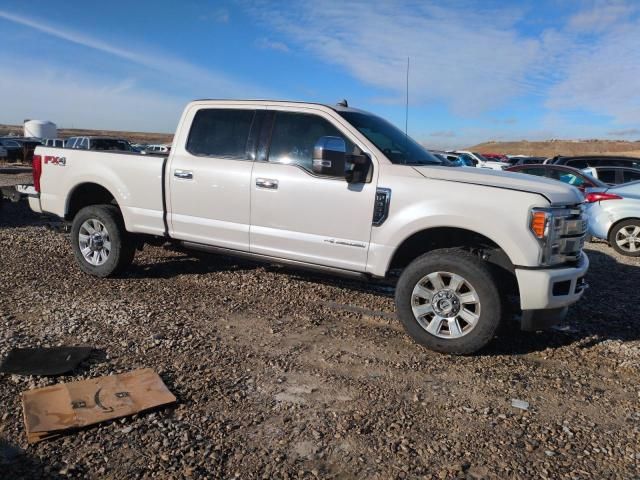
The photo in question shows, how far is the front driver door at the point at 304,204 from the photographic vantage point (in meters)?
4.77

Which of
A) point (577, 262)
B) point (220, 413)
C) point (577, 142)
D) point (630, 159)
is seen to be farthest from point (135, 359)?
point (577, 142)

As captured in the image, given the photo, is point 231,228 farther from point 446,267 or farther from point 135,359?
point 446,267

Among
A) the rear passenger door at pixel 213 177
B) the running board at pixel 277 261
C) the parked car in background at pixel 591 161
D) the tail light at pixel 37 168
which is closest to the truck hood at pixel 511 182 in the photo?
the running board at pixel 277 261

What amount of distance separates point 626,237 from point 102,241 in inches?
340

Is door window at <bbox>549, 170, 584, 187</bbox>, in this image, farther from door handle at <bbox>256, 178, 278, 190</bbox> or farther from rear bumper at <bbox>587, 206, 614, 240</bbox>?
door handle at <bbox>256, 178, 278, 190</bbox>

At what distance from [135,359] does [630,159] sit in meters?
15.1

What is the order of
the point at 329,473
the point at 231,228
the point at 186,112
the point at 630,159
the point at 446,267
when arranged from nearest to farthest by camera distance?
the point at 329,473
the point at 446,267
the point at 231,228
the point at 186,112
the point at 630,159

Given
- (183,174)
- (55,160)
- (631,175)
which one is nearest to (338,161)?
(183,174)

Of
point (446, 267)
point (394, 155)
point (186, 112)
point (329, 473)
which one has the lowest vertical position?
point (329, 473)

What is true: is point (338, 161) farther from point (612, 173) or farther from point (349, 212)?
point (612, 173)

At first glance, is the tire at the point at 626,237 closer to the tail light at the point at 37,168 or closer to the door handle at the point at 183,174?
the door handle at the point at 183,174

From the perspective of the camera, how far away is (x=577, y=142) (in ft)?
385

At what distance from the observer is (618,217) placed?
9461 mm

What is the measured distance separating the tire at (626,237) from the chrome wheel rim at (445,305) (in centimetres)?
652
